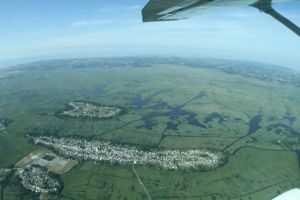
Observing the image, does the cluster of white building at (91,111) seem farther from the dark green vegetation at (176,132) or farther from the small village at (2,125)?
the small village at (2,125)

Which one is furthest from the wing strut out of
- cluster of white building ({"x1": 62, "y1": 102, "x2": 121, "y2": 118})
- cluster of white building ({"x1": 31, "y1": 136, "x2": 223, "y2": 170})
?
cluster of white building ({"x1": 62, "y1": 102, "x2": 121, "y2": 118})

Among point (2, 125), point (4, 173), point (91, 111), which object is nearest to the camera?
point (4, 173)

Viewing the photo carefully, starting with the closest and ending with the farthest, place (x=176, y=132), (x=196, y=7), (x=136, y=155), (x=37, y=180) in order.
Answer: (x=196, y=7)
(x=37, y=180)
(x=136, y=155)
(x=176, y=132)

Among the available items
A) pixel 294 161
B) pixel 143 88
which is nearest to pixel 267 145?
pixel 294 161

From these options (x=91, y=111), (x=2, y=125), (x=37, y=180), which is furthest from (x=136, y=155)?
(x=2, y=125)

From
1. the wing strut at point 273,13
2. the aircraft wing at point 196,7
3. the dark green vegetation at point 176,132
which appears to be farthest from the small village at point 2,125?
the wing strut at point 273,13

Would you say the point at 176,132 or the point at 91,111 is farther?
the point at 91,111

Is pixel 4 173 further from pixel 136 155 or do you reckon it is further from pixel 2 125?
pixel 2 125

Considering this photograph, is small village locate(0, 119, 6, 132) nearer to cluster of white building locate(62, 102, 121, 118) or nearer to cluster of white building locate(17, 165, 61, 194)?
cluster of white building locate(62, 102, 121, 118)
